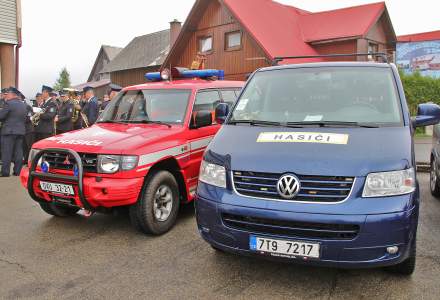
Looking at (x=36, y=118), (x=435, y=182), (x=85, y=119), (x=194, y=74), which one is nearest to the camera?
(x=435, y=182)

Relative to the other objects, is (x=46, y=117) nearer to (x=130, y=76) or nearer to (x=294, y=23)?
(x=294, y=23)

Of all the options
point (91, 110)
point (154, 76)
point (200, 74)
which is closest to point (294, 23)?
point (91, 110)

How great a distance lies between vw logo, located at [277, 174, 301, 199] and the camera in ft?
10.3

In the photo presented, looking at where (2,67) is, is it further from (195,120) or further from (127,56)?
(127,56)

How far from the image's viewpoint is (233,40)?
22656mm

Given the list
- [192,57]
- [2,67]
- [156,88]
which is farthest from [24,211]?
[192,57]

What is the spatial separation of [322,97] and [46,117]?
24.7 feet

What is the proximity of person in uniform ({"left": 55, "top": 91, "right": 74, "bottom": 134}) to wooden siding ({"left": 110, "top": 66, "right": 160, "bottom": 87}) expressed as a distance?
98.7 ft

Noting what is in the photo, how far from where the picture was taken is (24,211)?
19.8 feet

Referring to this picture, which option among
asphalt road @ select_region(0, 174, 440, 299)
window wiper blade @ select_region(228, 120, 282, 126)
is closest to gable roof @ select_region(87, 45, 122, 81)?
asphalt road @ select_region(0, 174, 440, 299)

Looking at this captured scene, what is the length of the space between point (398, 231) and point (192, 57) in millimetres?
22636

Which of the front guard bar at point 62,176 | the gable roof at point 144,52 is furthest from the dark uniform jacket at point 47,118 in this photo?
the gable roof at point 144,52

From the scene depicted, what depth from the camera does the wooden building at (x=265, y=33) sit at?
21312 mm

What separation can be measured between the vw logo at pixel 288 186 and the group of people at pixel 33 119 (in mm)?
6520
